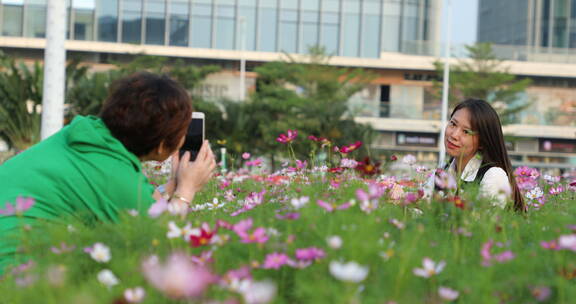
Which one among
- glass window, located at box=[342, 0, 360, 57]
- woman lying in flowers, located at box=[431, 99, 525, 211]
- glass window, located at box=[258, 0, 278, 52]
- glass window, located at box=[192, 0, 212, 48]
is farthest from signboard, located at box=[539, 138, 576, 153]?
woman lying in flowers, located at box=[431, 99, 525, 211]

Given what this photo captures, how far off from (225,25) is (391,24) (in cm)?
1016

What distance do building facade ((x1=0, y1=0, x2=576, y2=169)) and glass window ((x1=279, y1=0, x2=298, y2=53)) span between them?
0.06 m

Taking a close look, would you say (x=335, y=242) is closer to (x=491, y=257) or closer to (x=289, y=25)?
(x=491, y=257)

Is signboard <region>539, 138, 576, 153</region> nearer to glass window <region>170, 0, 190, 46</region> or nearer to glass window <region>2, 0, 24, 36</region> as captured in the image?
glass window <region>170, 0, 190, 46</region>

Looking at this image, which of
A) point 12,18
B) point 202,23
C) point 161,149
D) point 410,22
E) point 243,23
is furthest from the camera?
point 410,22

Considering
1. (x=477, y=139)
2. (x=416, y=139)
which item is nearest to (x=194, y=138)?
(x=477, y=139)

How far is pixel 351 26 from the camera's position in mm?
40969

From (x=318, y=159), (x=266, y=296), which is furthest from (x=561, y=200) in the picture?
(x=266, y=296)

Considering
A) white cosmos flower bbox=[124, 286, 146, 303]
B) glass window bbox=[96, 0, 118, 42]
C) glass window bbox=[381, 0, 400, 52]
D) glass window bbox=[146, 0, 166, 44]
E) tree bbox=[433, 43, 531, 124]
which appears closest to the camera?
white cosmos flower bbox=[124, 286, 146, 303]

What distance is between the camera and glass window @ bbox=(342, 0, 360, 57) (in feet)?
132

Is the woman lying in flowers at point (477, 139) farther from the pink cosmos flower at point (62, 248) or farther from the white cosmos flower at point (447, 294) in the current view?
the pink cosmos flower at point (62, 248)

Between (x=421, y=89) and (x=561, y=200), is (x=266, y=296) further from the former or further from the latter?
(x=421, y=89)

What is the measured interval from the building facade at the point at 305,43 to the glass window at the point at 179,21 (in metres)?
0.06

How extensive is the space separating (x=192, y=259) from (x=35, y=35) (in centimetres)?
4050
